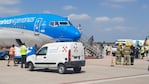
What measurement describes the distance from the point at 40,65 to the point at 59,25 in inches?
389

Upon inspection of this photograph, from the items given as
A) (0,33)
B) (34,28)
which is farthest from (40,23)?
(0,33)

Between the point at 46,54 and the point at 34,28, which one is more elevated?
the point at 34,28

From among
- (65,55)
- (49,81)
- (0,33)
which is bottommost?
(49,81)

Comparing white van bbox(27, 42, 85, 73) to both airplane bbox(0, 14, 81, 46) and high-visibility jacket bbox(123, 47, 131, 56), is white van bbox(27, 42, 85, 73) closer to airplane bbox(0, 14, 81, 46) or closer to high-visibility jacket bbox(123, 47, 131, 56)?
airplane bbox(0, 14, 81, 46)

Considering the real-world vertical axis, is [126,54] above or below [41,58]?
above

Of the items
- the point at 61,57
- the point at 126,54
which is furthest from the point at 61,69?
the point at 126,54

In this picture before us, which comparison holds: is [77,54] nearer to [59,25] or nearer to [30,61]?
[30,61]

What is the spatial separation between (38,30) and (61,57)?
11.7m

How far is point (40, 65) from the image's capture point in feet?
74.3

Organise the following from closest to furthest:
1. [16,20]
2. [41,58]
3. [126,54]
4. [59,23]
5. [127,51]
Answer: [41,58] → [126,54] → [127,51] → [59,23] → [16,20]

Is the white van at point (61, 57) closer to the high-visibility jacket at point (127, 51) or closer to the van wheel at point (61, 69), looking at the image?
the van wheel at point (61, 69)

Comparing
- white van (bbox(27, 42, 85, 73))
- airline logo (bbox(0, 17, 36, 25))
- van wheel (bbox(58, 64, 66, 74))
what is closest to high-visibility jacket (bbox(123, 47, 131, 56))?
airline logo (bbox(0, 17, 36, 25))

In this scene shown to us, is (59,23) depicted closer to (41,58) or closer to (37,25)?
(37,25)

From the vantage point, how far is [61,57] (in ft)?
69.7
